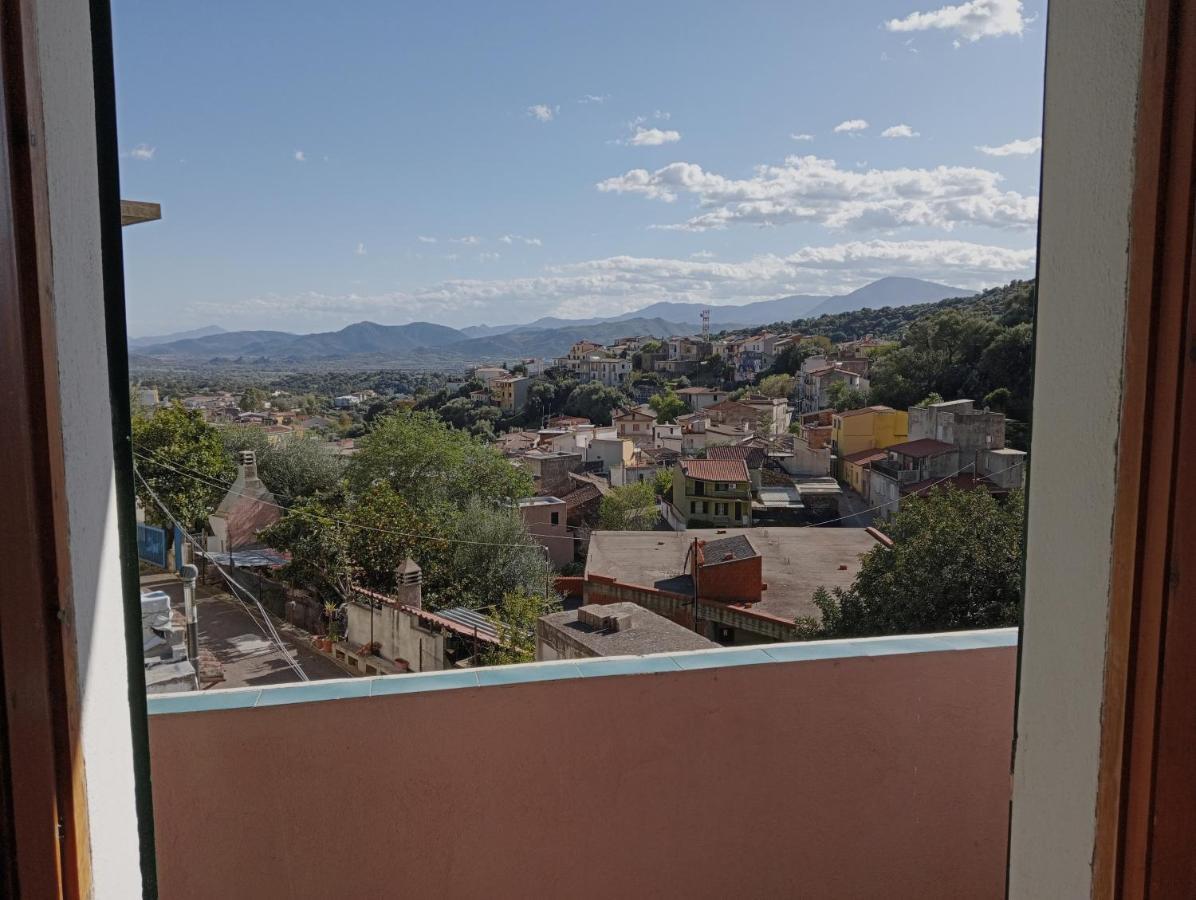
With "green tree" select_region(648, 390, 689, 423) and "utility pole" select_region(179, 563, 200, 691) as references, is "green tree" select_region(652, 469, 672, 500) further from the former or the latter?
"utility pole" select_region(179, 563, 200, 691)

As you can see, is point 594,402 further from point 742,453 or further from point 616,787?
point 616,787

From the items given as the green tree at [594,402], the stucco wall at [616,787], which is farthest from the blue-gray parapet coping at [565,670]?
the green tree at [594,402]

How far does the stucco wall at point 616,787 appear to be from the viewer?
4.04 feet

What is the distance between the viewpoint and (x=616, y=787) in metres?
1.35

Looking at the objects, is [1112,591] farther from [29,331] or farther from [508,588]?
[508,588]

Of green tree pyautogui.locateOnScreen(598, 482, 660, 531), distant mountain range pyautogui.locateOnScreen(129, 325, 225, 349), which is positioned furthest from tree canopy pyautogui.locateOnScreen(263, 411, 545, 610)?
distant mountain range pyautogui.locateOnScreen(129, 325, 225, 349)

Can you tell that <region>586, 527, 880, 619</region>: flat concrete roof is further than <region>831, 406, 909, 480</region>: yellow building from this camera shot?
No

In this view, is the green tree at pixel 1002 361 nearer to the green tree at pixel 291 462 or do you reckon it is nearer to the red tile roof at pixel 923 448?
the red tile roof at pixel 923 448

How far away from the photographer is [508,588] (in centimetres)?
1069

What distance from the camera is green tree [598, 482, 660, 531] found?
11.7m

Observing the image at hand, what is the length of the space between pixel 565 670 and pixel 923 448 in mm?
8191

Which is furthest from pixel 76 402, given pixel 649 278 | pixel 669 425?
pixel 649 278

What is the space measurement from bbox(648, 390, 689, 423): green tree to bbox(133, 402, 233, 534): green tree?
880cm

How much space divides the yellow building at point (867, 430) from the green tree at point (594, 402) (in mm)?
8577
